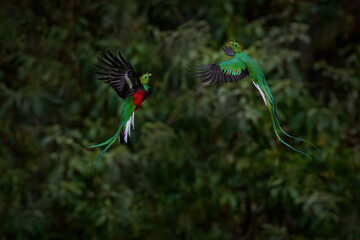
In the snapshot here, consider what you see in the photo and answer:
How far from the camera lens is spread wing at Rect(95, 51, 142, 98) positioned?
196 mm

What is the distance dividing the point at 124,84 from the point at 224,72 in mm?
45

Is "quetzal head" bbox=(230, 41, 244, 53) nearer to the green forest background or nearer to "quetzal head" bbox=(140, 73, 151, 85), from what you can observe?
"quetzal head" bbox=(140, 73, 151, 85)

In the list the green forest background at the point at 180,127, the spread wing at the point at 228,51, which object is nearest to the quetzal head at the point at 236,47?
the spread wing at the point at 228,51

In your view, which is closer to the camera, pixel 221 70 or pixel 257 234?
pixel 221 70

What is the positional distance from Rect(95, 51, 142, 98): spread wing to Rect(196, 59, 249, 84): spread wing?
29 millimetres

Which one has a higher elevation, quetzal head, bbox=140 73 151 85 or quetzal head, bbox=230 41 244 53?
quetzal head, bbox=230 41 244 53

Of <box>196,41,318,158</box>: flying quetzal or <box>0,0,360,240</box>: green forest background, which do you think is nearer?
<box>196,41,318,158</box>: flying quetzal

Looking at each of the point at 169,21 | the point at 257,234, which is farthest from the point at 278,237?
the point at 169,21

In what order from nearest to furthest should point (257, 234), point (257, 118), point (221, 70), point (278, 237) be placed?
point (221, 70)
point (257, 118)
point (278, 237)
point (257, 234)

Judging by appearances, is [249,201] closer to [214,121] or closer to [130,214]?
[214,121]

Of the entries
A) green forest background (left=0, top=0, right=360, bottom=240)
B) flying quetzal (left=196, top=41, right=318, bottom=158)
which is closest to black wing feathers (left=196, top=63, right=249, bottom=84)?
flying quetzal (left=196, top=41, right=318, bottom=158)

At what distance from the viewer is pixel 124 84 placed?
0.20 metres

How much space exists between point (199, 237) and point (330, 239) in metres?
0.59

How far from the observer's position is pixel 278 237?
2002 mm
